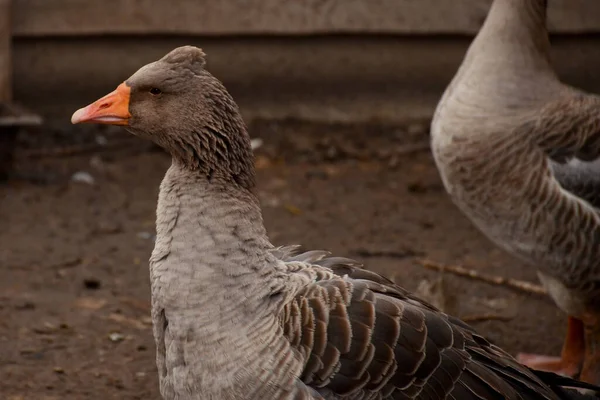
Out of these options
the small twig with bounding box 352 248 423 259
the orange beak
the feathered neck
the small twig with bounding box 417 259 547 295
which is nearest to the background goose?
the feathered neck

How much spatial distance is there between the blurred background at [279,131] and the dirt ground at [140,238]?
0.06ft

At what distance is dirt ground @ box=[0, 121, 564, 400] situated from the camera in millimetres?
4891

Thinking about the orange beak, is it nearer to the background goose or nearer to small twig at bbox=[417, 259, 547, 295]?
the background goose

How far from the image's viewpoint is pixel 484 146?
4754 mm

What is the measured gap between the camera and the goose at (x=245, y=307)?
3.20m

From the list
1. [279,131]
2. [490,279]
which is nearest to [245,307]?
[490,279]

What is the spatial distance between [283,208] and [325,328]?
3.69 metres

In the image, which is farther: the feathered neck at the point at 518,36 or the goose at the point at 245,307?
the feathered neck at the point at 518,36

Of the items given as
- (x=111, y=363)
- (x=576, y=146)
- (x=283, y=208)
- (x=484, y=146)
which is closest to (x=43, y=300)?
(x=111, y=363)

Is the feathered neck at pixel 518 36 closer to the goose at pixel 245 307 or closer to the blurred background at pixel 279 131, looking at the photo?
the blurred background at pixel 279 131

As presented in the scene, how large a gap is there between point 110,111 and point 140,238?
298 cm

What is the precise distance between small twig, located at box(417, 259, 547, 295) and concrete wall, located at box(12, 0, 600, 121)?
2.58 m

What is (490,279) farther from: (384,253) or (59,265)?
(59,265)

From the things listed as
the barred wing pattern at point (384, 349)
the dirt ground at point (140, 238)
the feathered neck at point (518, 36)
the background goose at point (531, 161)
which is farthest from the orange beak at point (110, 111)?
the feathered neck at point (518, 36)
